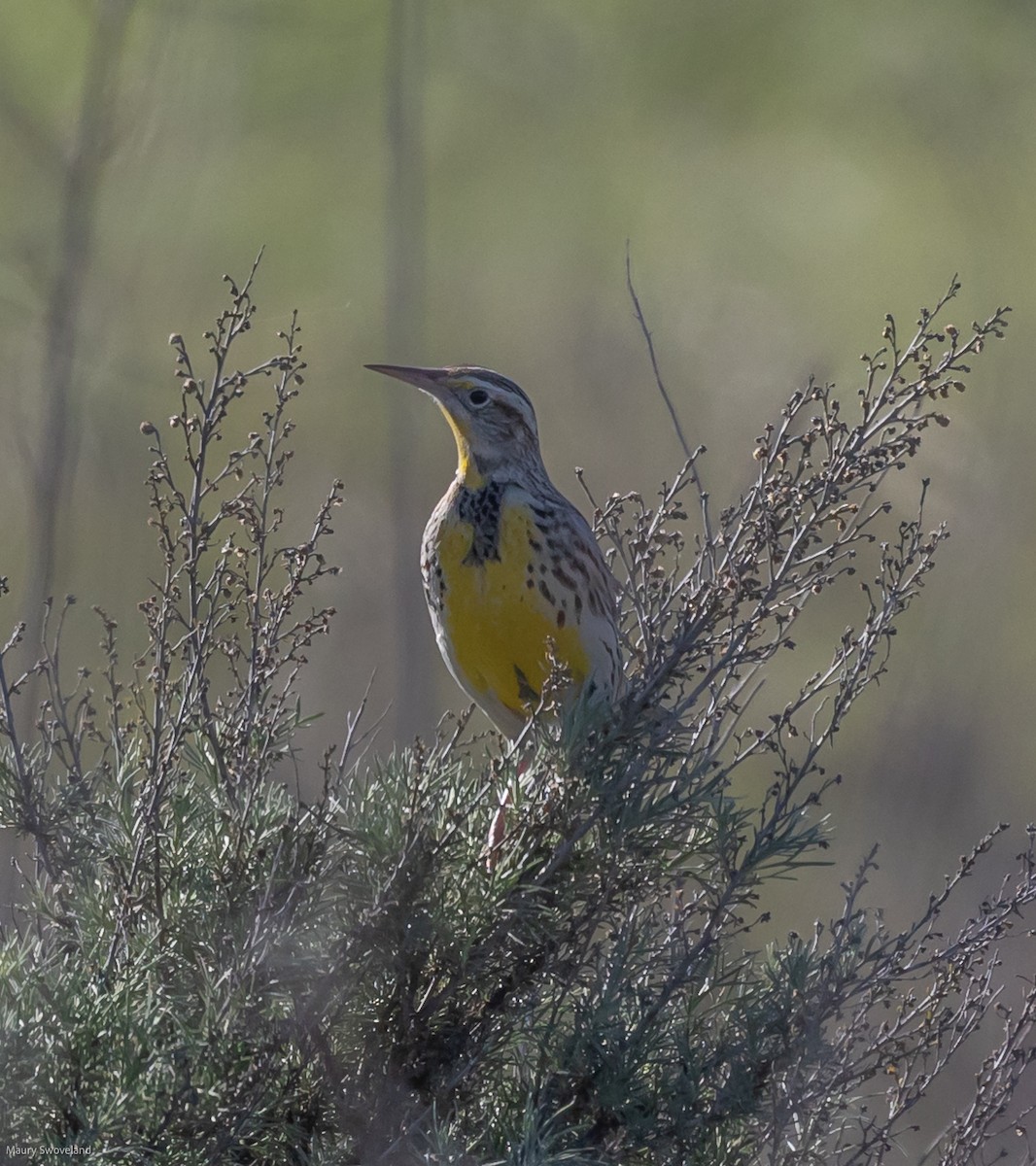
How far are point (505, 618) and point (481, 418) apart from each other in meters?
0.59

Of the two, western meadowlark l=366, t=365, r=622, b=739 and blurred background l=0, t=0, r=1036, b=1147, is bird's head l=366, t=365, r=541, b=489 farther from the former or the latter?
blurred background l=0, t=0, r=1036, b=1147

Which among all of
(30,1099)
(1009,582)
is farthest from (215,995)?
(1009,582)

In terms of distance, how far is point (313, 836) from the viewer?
7.14 feet

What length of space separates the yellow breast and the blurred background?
1.93 feet

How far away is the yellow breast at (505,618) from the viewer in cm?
338

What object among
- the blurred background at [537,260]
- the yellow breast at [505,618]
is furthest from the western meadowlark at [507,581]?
the blurred background at [537,260]

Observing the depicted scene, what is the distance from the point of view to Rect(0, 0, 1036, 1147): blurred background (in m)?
5.34

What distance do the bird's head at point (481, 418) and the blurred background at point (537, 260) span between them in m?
0.71

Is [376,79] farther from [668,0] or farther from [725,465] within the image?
[725,465]

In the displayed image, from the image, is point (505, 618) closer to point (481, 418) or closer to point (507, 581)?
point (507, 581)

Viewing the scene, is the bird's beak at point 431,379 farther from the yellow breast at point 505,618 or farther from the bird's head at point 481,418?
the yellow breast at point 505,618

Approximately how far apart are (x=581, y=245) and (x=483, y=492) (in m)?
9.91

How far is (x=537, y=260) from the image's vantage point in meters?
12.7

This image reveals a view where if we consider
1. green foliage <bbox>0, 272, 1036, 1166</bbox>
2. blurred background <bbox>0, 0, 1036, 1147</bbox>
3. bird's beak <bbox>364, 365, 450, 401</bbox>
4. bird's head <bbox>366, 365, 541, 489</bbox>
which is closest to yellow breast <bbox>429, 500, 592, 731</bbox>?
bird's head <bbox>366, 365, 541, 489</bbox>
